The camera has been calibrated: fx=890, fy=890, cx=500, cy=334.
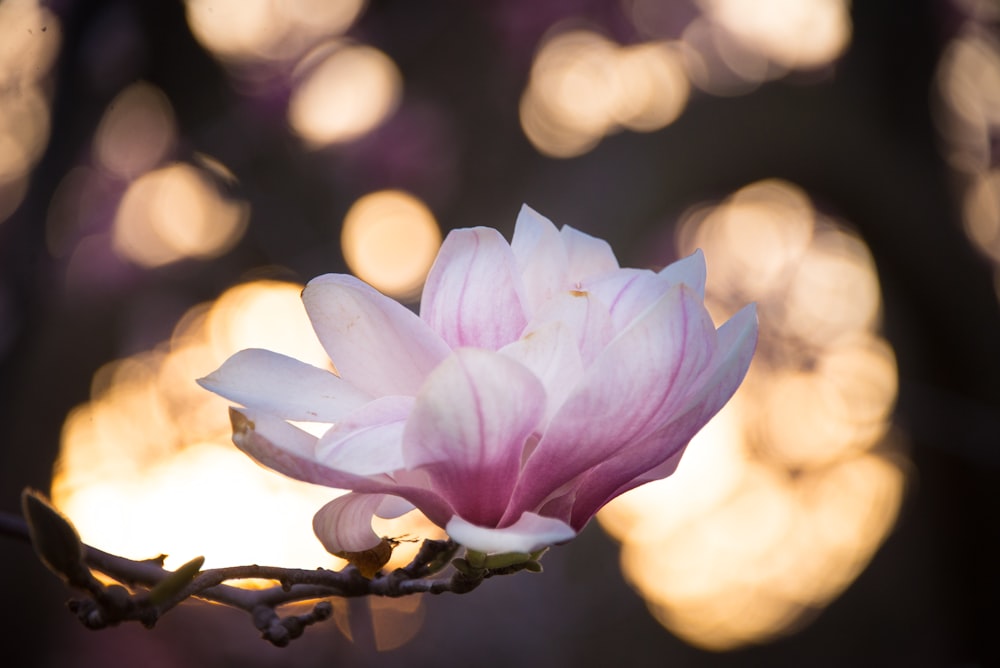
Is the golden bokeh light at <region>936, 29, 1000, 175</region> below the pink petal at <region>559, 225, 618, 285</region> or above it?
below

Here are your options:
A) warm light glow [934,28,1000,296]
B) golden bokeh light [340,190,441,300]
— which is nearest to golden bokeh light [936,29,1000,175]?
warm light glow [934,28,1000,296]

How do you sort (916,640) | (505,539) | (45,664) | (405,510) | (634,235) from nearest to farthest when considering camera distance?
(505,539) → (405,510) → (45,664) → (634,235) → (916,640)

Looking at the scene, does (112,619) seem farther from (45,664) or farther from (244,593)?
(45,664)

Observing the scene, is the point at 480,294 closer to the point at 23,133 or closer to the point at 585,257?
the point at 585,257

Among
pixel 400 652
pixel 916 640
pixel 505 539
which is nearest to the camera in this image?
pixel 505 539

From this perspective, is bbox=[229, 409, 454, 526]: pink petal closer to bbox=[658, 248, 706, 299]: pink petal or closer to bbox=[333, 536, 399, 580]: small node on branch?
bbox=[333, 536, 399, 580]: small node on branch

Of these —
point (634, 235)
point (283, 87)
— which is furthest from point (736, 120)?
point (283, 87)
